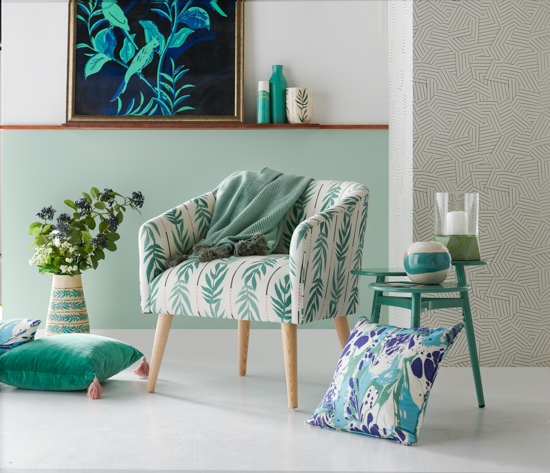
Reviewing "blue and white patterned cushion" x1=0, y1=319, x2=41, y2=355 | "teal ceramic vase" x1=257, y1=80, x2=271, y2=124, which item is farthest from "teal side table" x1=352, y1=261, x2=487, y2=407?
"teal ceramic vase" x1=257, y1=80, x2=271, y2=124

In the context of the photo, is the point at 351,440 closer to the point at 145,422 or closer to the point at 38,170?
the point at 145,422

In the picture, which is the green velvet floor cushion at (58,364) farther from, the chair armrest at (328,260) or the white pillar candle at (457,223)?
the white pillar candle at (457,223)

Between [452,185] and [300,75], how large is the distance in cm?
128

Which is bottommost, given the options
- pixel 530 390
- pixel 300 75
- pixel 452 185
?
pixel 530 390

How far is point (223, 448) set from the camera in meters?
1.65

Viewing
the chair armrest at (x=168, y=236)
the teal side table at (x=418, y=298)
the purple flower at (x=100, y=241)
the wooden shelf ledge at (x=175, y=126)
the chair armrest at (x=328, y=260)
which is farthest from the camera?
the wooden shelf ledge at (x=175, y=126)

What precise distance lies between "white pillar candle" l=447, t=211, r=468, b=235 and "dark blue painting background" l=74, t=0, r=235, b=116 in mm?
1744

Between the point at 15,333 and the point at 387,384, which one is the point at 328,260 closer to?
the point at 387,384

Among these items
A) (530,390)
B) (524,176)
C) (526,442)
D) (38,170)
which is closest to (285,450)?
(526,442)

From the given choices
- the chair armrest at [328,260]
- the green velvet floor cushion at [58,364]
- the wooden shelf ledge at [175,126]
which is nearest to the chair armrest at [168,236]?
the green velvet floor cushion at [58,364]

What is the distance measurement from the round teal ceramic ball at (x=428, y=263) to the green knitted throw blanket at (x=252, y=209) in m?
0.66

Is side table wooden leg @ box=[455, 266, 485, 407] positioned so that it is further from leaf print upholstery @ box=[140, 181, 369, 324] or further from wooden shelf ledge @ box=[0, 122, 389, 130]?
wooden shelf ledge @ box=[0, 122, 389, 130]

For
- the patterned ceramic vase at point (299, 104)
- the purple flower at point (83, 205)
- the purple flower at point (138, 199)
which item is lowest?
the purple flower at point (83, 205)

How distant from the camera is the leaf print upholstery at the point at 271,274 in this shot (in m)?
2.04
